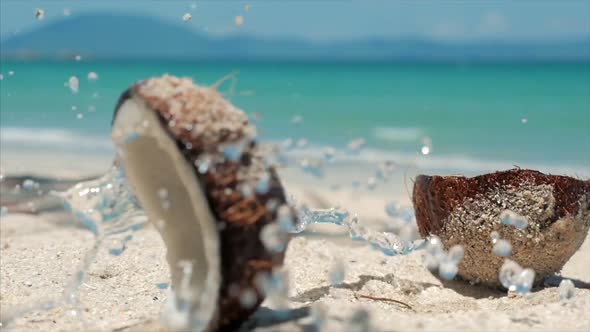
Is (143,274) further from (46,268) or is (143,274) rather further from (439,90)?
(439,90)

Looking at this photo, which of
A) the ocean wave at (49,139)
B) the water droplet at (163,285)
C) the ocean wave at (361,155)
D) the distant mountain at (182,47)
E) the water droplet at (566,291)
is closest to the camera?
the water droplet at (566,291)

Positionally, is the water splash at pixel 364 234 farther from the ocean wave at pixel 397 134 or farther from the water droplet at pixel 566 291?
the ocean wave at pixel 397 134

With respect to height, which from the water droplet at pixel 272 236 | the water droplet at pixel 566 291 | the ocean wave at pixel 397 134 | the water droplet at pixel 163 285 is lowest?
the water droplet at pixel 163 285

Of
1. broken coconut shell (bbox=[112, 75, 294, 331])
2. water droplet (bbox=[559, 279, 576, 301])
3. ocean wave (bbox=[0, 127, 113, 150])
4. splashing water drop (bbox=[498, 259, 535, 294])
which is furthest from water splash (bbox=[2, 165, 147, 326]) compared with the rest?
ocean wave (bbox=[0, 127, 113, 150])

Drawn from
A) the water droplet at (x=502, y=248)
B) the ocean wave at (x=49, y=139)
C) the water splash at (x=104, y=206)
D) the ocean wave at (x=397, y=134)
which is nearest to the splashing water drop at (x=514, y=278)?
the water droplet at (x=502, y=248)

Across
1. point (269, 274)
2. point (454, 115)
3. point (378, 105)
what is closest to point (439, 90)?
point (378, 105)
